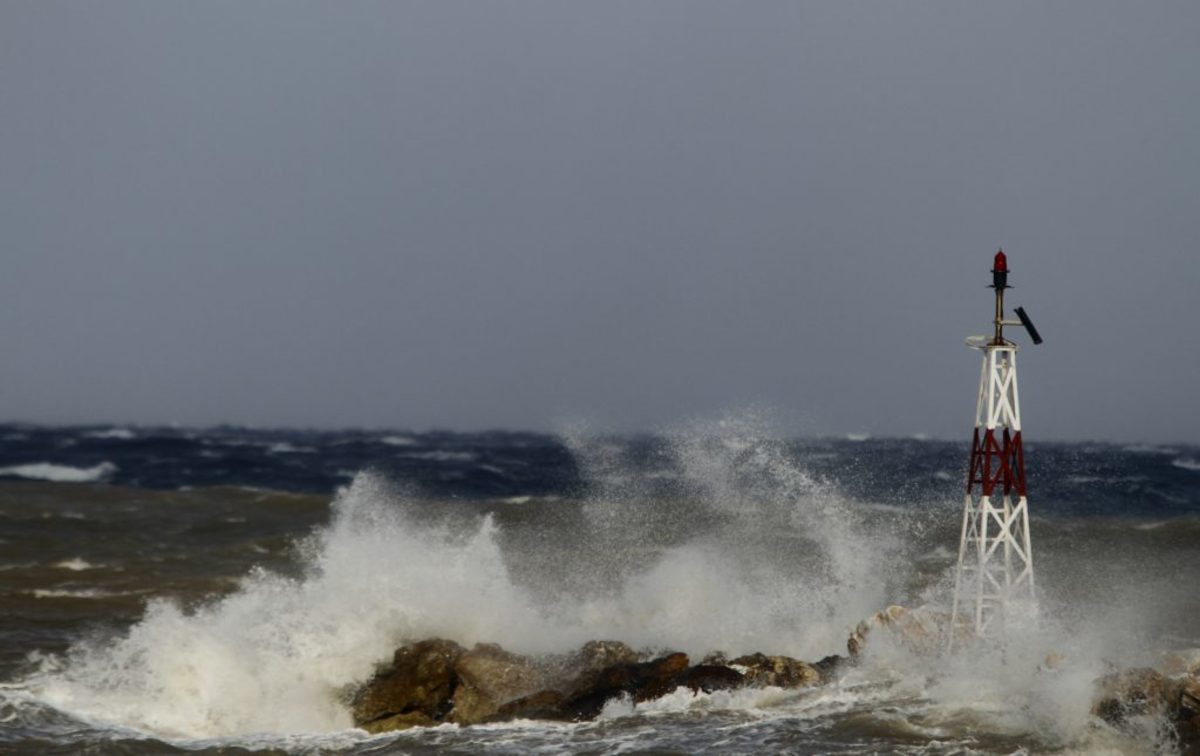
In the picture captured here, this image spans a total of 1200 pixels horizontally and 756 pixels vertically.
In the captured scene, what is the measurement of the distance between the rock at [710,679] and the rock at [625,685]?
0.12 metres

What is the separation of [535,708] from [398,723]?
1.88m

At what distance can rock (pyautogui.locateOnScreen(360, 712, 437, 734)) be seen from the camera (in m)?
17.8

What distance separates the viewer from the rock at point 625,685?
17.4m

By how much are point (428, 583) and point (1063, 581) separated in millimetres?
12705

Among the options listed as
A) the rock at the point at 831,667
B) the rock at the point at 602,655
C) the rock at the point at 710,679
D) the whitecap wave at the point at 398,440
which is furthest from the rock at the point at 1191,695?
the whitecap wave at the point at 398,440

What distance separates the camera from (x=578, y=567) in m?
27.6

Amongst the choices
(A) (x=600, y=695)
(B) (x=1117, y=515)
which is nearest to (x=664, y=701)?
(A) (x=600, y=695)

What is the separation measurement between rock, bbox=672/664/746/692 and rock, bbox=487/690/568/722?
150 centimetres

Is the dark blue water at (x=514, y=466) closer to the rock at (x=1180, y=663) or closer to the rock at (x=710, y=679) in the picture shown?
the rock at (x=710, y=679)

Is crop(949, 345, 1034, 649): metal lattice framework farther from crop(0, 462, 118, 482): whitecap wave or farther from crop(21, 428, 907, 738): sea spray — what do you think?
crop(0, 462, 118, 482): whitecap wave

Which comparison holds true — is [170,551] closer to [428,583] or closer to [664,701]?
[428,583]

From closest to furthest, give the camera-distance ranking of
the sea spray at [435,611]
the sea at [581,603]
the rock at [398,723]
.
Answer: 1. the sea at [581,603]
2. the rock at [398,723]
3. the sea spray at [435,611]

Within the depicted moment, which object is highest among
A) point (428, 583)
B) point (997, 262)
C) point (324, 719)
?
point (997, 262)

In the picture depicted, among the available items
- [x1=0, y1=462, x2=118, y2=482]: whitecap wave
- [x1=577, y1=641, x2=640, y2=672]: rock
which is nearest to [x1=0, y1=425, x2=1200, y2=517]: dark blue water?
[x1=0, y1=462, x2=118, y2=482]: whitecap wave
